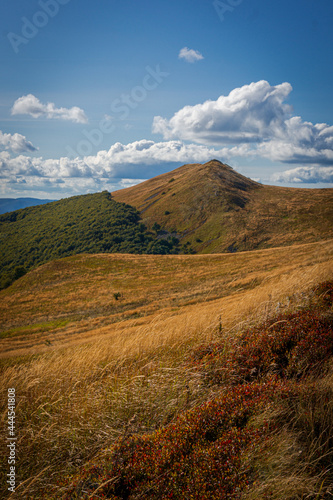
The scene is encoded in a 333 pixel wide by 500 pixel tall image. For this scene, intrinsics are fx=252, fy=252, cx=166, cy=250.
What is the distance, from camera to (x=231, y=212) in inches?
5098

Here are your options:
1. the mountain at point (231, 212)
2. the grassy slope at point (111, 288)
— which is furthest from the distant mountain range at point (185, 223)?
the grassy slope at point (111, 288)

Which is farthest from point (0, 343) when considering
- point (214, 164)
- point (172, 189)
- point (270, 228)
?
point (214, 164)

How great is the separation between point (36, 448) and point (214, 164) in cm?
20386

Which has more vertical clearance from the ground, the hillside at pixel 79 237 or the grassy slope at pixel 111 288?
the hillside at pixel 79 237

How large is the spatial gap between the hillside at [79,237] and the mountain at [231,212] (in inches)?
478

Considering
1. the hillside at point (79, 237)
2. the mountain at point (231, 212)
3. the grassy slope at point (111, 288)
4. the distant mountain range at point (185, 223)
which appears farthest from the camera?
the hillside at point (79, 237)

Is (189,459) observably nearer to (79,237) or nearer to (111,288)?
(111,288)

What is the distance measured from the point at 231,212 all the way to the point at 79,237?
A: 3569 inches

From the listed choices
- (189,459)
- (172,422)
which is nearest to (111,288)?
(172,422)

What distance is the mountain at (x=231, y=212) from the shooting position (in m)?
101

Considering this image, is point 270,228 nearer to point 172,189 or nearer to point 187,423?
point 172,189

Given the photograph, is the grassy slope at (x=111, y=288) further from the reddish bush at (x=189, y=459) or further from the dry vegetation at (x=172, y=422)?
the reddish bush at (x=189, y=459)

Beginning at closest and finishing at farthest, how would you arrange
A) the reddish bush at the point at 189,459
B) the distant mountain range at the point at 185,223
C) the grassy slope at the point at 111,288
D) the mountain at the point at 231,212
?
the reddish bush at the point at 189,459, the grassy slope at the point at 111,288, the mountain at the point at 231,212, the distant mountain range at the point at 185,223

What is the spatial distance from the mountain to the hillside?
1215 centimetres
